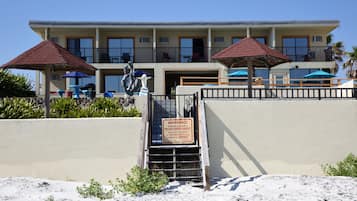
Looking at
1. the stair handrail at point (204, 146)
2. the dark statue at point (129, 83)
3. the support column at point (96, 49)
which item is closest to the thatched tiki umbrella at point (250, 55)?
the stair handrail at point (204, 146)

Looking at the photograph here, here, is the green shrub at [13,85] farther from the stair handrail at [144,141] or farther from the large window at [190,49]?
the large window at [190,49]

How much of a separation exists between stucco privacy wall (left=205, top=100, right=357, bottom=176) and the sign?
2.05 feet

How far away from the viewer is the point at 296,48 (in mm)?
25266

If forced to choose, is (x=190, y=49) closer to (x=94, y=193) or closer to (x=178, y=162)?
(x=178, y=162)

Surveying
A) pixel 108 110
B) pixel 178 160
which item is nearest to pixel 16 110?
pixel 108 110

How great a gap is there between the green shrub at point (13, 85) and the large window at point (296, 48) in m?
16.4

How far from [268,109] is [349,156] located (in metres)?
2.84

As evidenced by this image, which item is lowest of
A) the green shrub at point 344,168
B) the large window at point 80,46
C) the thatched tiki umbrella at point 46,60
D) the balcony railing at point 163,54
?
the green shrub at point 344,168

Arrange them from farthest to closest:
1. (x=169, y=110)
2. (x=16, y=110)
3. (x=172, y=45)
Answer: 1. (x=172, y=45)
2. (x=169, y=110)
3. (x=16, y=110)

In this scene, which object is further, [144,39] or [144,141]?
[144,39]

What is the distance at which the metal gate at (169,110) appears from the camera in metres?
12.5

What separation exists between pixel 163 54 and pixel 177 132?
13.7 metres

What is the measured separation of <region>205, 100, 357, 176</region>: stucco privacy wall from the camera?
37.8 ft

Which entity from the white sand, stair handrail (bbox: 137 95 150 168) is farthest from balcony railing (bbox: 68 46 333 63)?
the white sand
